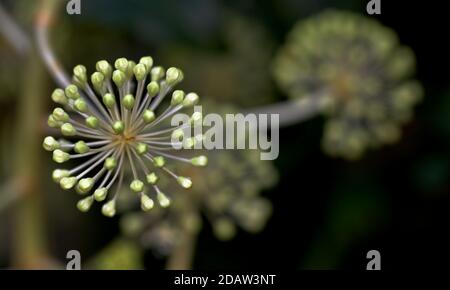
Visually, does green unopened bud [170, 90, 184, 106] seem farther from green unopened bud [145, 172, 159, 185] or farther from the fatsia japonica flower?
the fatsia japonica flower

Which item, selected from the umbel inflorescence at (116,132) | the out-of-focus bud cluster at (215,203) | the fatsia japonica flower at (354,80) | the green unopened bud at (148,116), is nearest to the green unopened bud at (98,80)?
the umbel inflorescence at (116,132)

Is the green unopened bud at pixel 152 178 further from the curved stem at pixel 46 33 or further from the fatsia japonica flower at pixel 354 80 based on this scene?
the fatsia japonica flower at pixel 354 80

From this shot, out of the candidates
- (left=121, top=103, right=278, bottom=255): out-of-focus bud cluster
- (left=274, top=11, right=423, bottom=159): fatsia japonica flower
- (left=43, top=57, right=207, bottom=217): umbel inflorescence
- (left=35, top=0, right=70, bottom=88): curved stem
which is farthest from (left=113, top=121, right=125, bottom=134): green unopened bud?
(left=274, top=11, right=423, bottom=159): fatsia japonica flower

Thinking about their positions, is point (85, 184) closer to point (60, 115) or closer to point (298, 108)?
point (60, 115)

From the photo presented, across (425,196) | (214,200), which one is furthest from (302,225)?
(214,200)

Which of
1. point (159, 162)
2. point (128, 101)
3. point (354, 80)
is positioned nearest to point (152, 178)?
point (159, 162)

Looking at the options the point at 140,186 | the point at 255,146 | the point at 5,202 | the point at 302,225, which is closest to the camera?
the point at 140,186

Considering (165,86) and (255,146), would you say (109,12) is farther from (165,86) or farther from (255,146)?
(165,86)
